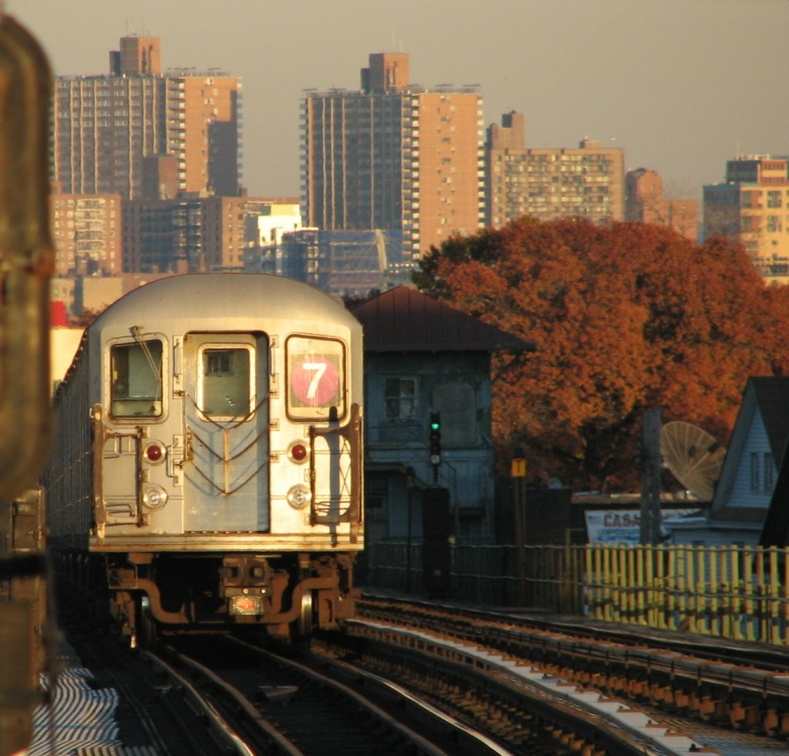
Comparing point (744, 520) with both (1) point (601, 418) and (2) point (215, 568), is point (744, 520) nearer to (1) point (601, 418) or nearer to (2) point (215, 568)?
(1) point (601, 418)

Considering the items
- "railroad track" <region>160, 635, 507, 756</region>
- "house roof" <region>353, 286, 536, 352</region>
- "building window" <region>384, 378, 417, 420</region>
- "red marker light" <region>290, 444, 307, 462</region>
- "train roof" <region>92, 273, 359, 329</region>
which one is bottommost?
"railroad track" <region>160, 635, 507, 756</region>

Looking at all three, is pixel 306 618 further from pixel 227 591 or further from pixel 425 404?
pixel 425 404

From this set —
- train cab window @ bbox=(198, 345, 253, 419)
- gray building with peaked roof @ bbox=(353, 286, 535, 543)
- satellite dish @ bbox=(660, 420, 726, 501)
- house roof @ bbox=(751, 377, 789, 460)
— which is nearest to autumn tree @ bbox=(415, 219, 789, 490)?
gray building with peaked roof @ bbox=(353, 286, 535, 543)

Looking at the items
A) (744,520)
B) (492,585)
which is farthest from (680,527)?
(492,585)

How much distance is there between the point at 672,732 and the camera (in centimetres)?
966

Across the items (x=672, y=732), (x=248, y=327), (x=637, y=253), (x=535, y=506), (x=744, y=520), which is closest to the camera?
(x=672, y=732)

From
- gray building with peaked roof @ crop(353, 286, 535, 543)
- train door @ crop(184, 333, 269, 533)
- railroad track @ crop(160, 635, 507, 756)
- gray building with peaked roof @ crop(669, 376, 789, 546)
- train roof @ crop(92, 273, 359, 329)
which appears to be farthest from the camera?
gray building with peaked roof @ crop(353, 286, 535, 543)

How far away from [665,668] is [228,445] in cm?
456

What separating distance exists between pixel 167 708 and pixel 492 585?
20.7 meters

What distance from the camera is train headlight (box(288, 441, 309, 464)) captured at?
669 inches

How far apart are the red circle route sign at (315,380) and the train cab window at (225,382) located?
0.43 meters

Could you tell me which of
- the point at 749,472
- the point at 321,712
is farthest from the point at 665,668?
the point at 749,472

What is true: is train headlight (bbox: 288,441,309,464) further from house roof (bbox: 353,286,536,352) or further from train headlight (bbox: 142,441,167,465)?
house roof (bbox: 353,286,536,352)

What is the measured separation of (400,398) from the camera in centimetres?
5762
